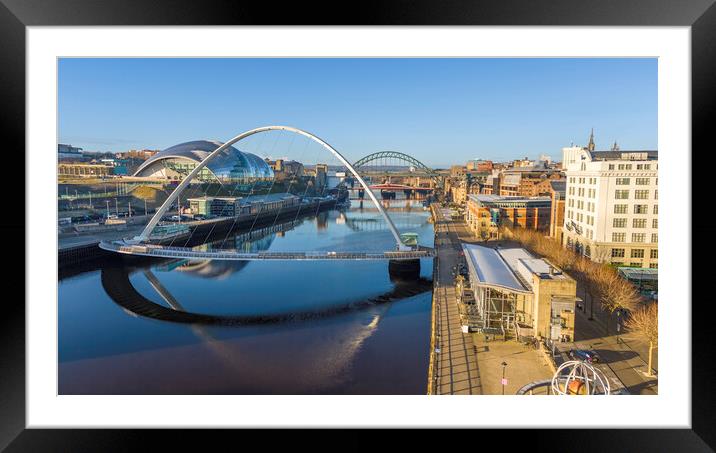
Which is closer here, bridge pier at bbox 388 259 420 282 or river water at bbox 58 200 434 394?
river water at bbox 58 200 434 394

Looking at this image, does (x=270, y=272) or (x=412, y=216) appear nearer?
(x=270, y=272)

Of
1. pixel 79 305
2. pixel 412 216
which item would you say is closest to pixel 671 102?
pixel 79 305

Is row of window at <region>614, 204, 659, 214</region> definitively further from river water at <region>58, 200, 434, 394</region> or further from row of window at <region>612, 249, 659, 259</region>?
river water at <region>58, 200, 434, 394</region>

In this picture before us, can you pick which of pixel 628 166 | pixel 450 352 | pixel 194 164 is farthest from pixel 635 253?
pixel 194 164

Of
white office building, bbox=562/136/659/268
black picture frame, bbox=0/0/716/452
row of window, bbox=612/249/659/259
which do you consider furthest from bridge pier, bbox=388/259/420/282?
black picture frame, bbox=0/0/716/452

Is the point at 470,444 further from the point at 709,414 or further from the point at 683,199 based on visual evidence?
the point at 683,199

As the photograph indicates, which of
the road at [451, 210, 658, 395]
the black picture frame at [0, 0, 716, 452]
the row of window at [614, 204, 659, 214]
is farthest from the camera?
the row of window at [614, 204, 659, 214]

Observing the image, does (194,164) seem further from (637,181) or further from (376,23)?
(376,23)


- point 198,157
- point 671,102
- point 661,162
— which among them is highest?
point 198,157
